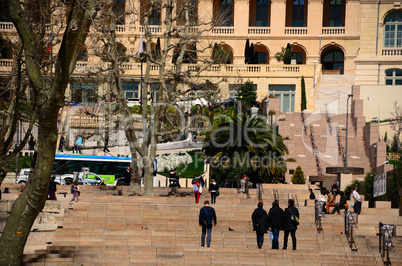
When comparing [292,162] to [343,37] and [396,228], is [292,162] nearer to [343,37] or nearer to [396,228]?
[396,228]

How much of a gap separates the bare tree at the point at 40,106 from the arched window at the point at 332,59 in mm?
50183

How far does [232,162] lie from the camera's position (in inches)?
1437

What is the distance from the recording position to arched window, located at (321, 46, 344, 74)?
213ft

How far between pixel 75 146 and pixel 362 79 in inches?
976

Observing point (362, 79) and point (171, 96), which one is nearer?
point (171, 96)

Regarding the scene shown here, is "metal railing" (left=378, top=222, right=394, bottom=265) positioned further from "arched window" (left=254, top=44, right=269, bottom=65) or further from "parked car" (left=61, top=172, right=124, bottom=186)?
"arched window" (left=254, top=44, right=269, bottom=65)

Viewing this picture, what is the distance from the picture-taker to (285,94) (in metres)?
56.9

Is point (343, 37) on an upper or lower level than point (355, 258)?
upper

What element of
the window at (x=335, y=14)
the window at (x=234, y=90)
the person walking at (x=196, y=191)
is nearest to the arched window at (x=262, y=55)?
the window at (x=335, y=14)

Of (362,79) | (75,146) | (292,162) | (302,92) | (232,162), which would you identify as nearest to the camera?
(232,162)

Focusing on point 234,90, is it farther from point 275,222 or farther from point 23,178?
point 275,222

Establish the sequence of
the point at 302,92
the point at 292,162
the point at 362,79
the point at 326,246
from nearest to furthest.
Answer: the point at 326,246 < the point at 292,162 < the point at 302,92 < the point at 362,79

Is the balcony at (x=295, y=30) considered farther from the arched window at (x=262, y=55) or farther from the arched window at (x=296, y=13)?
the arched window at (x=262, y=55)

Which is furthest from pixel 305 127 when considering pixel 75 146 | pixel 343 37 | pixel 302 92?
pixel 343 37
